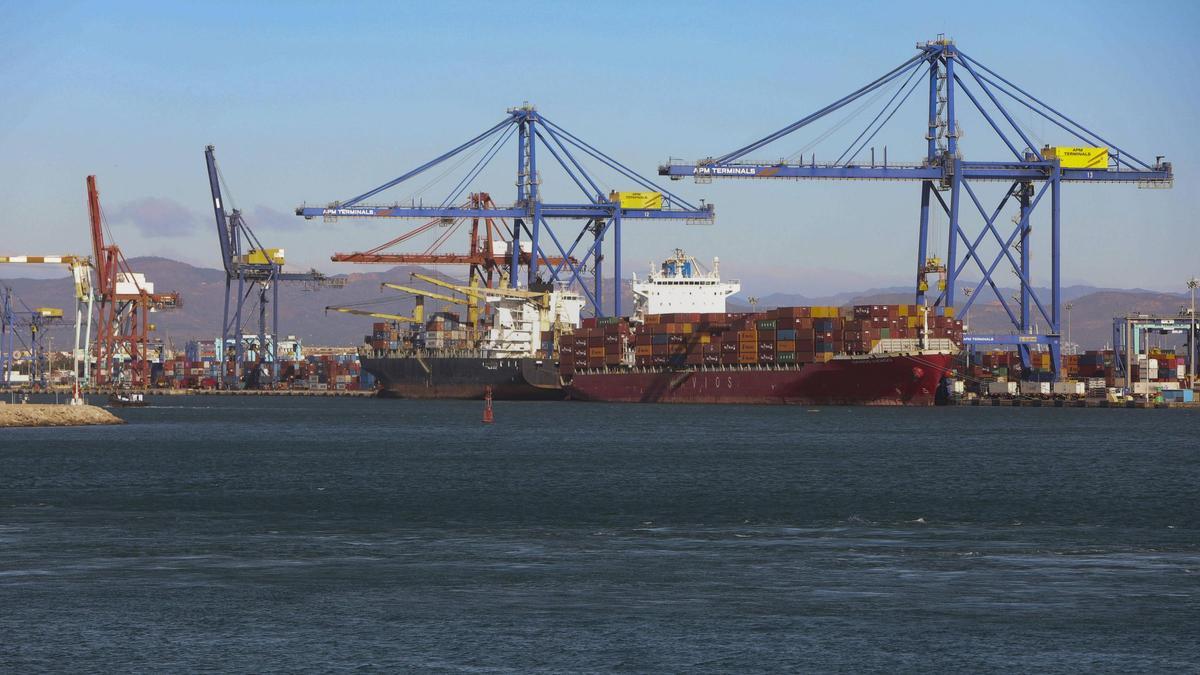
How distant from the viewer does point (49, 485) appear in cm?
4238

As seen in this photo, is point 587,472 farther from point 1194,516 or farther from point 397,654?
point 397,654

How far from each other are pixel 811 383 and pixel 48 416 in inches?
1827

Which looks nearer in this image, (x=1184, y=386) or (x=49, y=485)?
(x=49, y=485)

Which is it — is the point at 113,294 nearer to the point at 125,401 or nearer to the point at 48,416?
the point at 125,401

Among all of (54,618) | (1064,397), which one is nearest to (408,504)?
(54,618)

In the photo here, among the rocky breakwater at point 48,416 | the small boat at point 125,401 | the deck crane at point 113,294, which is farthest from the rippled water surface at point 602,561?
the deck crane at point 113,294

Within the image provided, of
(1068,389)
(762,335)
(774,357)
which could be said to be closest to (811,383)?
(774,357)

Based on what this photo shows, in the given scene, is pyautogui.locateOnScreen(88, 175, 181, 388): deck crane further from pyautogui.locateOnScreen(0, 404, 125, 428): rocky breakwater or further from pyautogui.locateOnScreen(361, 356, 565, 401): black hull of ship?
pyautogui.locateOnScreen(0, 404, 125, 428): rocky breakwater

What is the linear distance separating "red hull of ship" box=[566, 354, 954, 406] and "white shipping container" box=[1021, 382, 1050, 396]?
47.4 feet

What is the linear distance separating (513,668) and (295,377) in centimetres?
18450

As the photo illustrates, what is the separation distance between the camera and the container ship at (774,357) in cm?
10125

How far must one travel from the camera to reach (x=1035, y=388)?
11600 centimetres

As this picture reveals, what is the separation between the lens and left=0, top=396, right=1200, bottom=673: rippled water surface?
18.6 metres

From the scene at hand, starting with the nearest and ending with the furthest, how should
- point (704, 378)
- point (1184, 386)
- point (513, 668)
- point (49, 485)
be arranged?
1. point (513, 668)
2. point (49, 485)
3. point (704, 378)
4. point (1184, 386)
